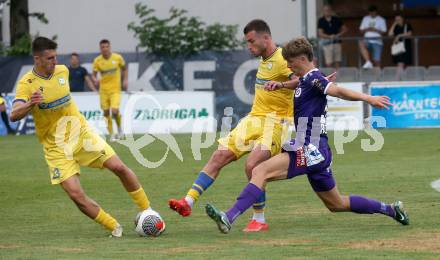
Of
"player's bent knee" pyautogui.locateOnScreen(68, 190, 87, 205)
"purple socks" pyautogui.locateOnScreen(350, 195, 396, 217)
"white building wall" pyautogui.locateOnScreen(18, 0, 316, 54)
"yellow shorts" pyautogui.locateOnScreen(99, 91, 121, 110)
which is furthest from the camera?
"white building wall" pyautogui.locateOnScreen(18, 0, 316, 54)

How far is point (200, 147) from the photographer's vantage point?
24.1 meters

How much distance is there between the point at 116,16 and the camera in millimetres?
36594

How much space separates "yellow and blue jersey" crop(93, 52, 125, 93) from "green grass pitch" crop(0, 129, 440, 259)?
20.2 ft

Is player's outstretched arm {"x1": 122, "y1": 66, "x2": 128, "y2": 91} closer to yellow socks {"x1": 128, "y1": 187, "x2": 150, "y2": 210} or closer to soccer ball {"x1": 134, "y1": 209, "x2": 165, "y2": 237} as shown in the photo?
yellow socks {"x1": 128, "y1": 187, "x2": 150, "y2": 210}

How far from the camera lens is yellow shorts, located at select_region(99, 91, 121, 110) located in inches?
1074

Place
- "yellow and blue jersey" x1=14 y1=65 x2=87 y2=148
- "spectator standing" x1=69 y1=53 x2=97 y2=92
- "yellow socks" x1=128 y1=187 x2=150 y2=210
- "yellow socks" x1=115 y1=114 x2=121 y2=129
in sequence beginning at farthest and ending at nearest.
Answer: "spectator standing" x1=69 y1=53 x2=97 y2=92 < "yellow socks" x1=115 y1=114 x2=121 y2=129 < "yellow socks" x1=128 y1=187 x2=150 y2=210 < "yellow and blue jersey" x1=14 y1=65 x2=87 y2=148

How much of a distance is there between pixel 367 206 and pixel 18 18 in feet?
83.9

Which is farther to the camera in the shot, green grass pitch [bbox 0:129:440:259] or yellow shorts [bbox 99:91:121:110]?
yellow shorts [bbox 99:91:121:110]

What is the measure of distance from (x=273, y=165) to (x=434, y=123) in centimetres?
1795

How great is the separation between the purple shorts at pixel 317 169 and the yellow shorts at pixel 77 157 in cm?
196

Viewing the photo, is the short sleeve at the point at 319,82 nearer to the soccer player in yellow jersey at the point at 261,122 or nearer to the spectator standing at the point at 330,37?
the soccer player in yellow jersey at the point at 261,122

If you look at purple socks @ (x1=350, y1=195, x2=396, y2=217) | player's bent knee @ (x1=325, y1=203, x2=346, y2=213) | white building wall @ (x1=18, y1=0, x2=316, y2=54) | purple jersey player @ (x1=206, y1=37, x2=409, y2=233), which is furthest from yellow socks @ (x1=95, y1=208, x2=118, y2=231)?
white building wall @ (x1=18, y1=0, x2=316, y2=54)

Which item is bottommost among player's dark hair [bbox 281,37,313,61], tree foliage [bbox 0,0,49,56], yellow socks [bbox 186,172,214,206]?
yellow socks [bbox 186,172,214,206]

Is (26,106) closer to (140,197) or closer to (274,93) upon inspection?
(140,197)
